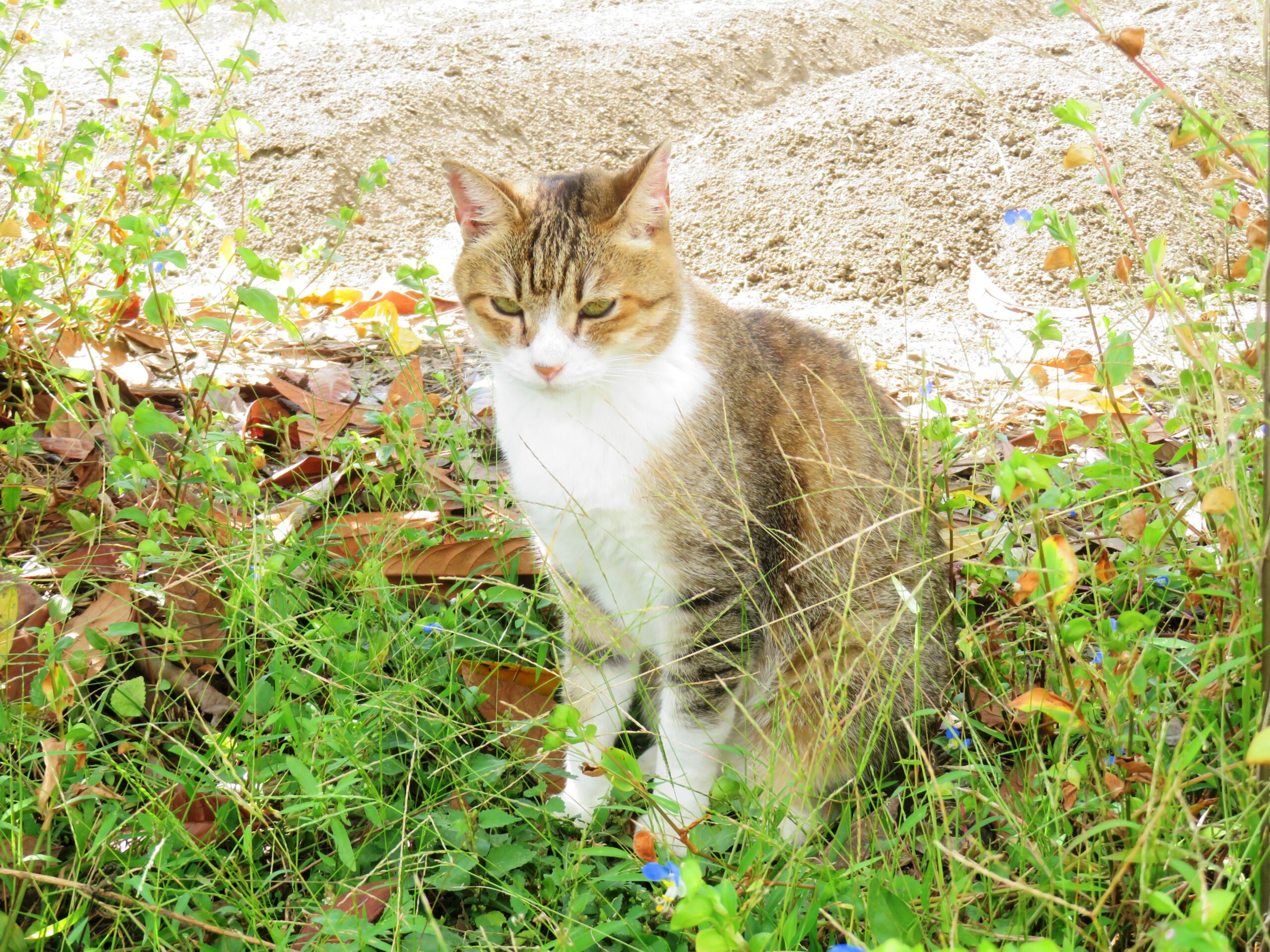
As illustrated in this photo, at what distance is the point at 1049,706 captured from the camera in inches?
57.7

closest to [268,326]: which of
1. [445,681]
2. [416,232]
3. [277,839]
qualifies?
[416,232]

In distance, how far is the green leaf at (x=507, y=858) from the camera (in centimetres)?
178

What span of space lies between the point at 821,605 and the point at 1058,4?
130cm

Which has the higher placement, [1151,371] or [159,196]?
[159,196]

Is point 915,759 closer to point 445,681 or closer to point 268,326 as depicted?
point 445,681

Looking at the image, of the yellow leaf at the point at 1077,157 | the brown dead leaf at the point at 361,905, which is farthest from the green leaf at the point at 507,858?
the yellow leaf at the point at 1077,157

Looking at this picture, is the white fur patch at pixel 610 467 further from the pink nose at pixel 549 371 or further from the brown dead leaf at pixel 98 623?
the brown dead leaf at pixel 98 623

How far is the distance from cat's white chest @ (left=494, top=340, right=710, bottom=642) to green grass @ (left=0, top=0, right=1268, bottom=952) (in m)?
0.22

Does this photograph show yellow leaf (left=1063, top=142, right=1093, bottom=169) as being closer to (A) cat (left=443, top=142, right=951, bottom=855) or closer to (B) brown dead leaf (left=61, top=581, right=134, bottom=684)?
(A) cat (left=443, top=142, right=951, bottom=855)

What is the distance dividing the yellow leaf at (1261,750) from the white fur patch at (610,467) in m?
1.29

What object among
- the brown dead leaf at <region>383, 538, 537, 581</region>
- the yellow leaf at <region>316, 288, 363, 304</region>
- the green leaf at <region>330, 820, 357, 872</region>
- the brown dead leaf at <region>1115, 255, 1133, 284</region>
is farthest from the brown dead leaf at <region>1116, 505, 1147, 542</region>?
the yellow leaf at <region>316, 288, 363, 304</region>

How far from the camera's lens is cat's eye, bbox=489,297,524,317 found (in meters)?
2.29

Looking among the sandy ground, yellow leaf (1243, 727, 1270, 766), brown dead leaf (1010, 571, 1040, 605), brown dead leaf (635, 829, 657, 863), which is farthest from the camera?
the sandy ground

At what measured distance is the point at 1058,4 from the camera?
4.61ft
